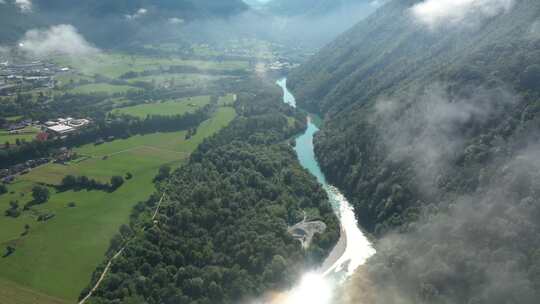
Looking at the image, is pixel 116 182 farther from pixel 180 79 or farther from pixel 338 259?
pixel 180 79

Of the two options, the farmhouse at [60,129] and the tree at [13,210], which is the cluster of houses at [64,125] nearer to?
the farmhouse at [60,129]

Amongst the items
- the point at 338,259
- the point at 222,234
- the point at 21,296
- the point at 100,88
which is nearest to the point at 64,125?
the point at 100,88

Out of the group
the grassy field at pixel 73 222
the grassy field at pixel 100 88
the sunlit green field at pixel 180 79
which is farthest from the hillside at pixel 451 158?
the grassy field at pixel 100 88

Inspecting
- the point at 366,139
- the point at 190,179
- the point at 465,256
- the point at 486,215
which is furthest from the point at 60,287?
the point at 366,139

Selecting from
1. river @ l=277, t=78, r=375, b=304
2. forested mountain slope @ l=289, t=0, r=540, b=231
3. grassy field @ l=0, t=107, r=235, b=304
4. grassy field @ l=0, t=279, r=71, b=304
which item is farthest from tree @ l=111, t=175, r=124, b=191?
→ forested mountain slope @ l=289, t=0, r=540, b=231

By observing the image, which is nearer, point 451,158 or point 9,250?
point 9,250
